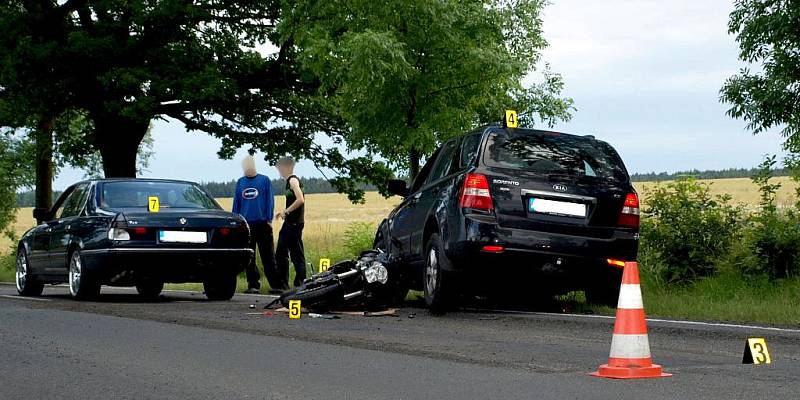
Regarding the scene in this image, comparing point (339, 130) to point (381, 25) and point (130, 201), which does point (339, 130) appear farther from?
point (130, 201)

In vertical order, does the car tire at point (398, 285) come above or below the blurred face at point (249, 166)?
below

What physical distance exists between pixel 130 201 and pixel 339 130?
851 inches

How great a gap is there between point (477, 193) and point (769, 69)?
1985 cm

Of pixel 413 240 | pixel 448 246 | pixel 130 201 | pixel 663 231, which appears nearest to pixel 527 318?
pixel 448 246

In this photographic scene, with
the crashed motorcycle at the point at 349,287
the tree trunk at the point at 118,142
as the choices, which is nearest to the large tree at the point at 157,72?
the tree trunk at the point at 118,142

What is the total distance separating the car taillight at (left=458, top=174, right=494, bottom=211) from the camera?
40.8 feet

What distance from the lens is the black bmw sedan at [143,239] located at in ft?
49.8

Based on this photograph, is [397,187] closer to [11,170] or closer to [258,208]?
[258,208]

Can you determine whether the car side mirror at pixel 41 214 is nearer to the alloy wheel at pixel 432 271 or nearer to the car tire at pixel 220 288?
the car tire at pixel 220 288

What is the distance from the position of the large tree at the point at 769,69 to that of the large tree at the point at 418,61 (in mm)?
9228

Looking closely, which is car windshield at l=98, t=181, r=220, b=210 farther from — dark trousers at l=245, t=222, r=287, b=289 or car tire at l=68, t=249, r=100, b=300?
dark trousers at l=245, t=222, r=287, b=289

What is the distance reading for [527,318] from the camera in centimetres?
1226

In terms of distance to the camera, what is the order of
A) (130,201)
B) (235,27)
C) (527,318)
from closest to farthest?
(527,318) < (130,201) < (235,27)

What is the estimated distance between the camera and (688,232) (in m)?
16.6
